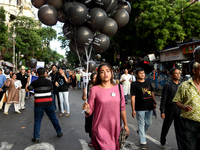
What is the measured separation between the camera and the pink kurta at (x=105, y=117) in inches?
94.7

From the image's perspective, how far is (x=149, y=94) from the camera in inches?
158

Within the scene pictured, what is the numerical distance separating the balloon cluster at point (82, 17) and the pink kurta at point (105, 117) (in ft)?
10.3

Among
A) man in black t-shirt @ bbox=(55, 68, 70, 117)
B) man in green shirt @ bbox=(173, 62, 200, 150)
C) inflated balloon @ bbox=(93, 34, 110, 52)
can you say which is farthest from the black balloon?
man in green shirt @ bbox=(173, 62, 200, 150)

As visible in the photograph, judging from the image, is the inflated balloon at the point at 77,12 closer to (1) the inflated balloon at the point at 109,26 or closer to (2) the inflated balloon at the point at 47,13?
(2) the inflated balloon at the point at 47,13

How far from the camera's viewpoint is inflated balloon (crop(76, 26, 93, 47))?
529 centimetres

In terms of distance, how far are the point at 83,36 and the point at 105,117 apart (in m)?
3.37

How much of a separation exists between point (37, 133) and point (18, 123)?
2062 mm

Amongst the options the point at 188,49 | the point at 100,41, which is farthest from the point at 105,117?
the point at 188,49

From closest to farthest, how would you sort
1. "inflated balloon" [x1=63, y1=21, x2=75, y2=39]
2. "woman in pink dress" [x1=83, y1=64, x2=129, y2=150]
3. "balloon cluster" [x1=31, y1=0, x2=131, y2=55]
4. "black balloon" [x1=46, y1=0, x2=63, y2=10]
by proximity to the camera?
"woman in pink dress" [x1=83, y1=64, x2=129, y2=150] → "balloon cluster" [x1=31, y1=0, x2=131, y2=55] → "black balloon" [x1=46, y1=0, x2=63, y2=10] → "inflated balloon" [x1=63, y1=21, x2=75, y2=39]

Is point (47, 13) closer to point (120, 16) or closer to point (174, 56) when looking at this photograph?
point (120, 16)

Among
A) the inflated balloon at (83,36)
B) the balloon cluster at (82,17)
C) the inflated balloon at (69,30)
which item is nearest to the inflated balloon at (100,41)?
the balloon cluster at (82,17)

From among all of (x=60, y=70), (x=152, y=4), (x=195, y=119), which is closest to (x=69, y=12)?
(x=60, y=70)

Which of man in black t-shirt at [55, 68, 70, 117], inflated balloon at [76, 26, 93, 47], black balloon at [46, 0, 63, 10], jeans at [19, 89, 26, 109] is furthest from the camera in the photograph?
jeans at [19, 89, 26, 109]

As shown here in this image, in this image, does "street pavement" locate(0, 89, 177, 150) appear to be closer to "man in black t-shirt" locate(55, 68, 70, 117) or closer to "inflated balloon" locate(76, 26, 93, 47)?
"man in black t-shirt" locate(55, 68, 70, 117)
